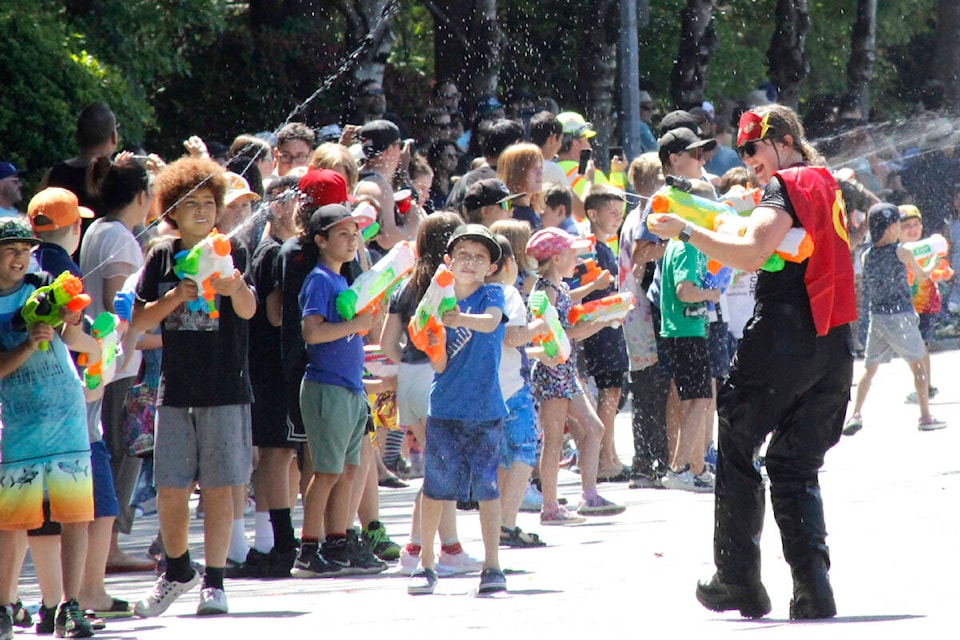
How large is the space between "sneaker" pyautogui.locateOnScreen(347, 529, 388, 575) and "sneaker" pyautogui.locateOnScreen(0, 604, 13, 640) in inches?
83.1

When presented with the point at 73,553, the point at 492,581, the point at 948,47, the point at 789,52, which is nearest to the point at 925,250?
the point at 492,581

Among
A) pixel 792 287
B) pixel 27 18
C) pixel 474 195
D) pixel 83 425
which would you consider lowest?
pixel 83 425

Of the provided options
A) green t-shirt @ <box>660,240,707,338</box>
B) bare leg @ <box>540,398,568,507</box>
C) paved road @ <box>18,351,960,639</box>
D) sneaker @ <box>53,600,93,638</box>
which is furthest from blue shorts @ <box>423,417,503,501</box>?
green t-shirt @ <box>660,240,707,338</box>

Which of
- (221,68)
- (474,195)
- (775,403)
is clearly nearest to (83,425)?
(775,403)

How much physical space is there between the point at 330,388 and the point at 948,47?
2478cm

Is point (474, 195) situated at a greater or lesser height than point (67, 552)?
greater

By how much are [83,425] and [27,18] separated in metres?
7.85

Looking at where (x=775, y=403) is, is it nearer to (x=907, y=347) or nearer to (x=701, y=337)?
(x=701, y=337)

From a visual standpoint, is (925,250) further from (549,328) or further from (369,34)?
(549,328)

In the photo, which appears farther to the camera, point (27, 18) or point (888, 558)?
point (27, 18)

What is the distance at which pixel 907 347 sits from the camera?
48.6ft

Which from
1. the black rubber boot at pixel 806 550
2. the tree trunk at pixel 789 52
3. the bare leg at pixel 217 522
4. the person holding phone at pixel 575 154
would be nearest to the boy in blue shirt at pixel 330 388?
the bare leg at pixel 217 522

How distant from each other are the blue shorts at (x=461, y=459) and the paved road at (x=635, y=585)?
1.51 feet

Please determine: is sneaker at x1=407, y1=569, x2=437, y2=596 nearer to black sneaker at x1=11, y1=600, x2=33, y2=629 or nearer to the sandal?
the sandal
